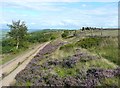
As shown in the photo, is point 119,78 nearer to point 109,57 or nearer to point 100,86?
point 100,86

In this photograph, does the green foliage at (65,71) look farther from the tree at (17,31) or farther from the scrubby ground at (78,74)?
the tree at (17,31)

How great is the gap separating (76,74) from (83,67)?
1810mm

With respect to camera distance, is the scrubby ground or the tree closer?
the scrubby ground

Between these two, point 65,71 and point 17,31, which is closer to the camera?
point 65,71

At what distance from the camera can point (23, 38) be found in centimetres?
8456

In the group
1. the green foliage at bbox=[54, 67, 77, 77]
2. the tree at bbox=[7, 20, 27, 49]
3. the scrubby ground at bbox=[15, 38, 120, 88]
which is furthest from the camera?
the tree at bbox=[7, 20, 27, 49]

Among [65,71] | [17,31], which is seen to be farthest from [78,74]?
[17,31]

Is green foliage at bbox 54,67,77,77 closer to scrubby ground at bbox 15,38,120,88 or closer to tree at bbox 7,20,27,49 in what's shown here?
scrubby ground at bbox 15,38,120,88

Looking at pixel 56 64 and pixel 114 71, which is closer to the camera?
pixel 114 71

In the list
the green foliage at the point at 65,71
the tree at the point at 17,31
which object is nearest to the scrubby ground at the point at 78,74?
the green foliage at the point at 65,71

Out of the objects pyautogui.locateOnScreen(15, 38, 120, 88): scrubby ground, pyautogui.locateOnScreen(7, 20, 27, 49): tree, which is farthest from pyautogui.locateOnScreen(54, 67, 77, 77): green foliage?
pyautogui.locateOnScreen(7, 20, 27, 49): tree

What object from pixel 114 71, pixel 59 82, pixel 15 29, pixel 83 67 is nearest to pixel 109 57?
pixel 83 67

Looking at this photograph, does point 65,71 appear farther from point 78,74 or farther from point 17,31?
point 17,31

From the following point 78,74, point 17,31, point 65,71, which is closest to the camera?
point 78,74
